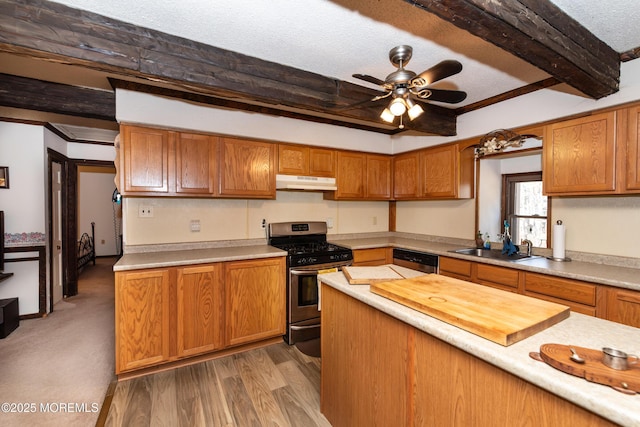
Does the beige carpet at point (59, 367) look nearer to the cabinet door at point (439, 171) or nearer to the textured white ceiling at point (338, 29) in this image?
the textured white ceiling at point (338, 29)

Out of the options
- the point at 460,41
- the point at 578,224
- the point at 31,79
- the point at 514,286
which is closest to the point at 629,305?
the point at 514,286

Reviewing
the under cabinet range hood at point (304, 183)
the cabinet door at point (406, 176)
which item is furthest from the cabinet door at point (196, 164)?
the cabinet door at point (406, 176)

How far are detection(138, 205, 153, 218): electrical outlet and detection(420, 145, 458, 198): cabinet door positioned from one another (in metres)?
3.20

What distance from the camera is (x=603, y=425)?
0.73 m

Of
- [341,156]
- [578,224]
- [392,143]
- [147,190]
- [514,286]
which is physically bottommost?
[514,286]

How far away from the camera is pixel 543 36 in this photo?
1.56 meters

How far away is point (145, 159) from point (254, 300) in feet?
5.47

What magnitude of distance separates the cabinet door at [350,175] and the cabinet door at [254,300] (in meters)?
1.33

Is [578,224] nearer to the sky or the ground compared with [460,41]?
nearer to the ground

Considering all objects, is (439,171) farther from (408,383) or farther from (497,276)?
(408,383)

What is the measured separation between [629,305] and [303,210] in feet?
9.98

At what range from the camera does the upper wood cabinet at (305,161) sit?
133 inches

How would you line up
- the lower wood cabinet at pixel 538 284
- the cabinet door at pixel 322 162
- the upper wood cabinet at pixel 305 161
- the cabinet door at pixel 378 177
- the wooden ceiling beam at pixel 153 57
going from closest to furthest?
the wooden ceiling beam at pixel 153 57 < the lower wood cabinet at pixel 538 284 < the upper wood cabinet at pixel 305 161 < the cabinet door at pixel 322 162 < the cabinet door at pixel 378 177

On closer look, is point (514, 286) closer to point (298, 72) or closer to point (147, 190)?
point (298, 72)
